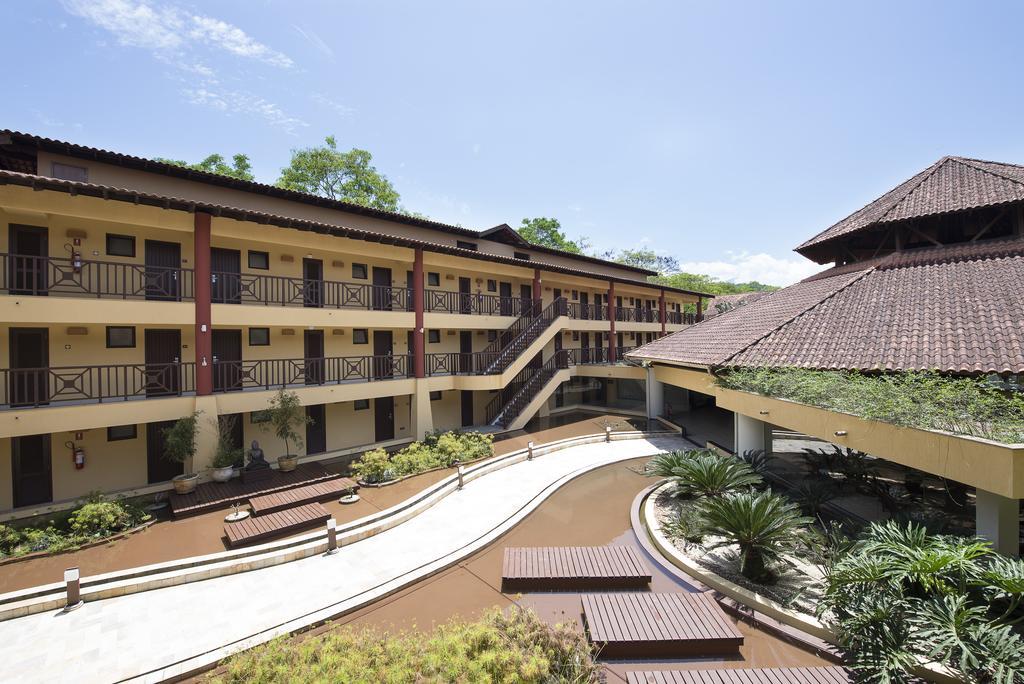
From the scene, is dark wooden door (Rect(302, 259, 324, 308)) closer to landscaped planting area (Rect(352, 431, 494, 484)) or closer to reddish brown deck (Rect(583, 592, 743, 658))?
landscaped planting area (Rect(352, 431, 494, 484))

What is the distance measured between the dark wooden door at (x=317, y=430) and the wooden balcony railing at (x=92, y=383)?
3989mm

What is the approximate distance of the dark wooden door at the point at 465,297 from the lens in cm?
2027

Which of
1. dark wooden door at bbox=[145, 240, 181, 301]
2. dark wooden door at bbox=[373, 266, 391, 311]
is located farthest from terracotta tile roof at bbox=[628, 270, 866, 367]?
dark wooden door at bbox=[145, 240, 181, 301]

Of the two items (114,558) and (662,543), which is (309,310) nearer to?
(114,558)

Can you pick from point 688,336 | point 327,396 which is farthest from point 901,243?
point 327,396

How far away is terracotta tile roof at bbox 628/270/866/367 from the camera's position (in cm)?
1448

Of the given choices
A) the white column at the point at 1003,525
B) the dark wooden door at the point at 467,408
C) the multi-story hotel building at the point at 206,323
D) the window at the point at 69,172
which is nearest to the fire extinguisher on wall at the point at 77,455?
the multi-story hotel building at the point at 206,323

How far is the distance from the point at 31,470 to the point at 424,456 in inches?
417

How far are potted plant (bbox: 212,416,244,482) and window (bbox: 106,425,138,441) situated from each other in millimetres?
2383

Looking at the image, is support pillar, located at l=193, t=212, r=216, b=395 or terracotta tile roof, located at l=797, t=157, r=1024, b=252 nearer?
support pillar, located at l=193, t=212, r=216, b=395

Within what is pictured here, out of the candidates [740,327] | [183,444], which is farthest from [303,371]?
[740,327]

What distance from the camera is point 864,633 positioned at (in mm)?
5371

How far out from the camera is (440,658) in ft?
17.7

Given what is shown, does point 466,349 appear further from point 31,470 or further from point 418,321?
point 31,470
